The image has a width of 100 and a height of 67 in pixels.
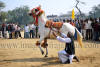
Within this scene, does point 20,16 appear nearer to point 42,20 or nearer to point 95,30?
point 95,30

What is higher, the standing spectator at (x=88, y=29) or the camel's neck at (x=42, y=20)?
the camel's neck at (x=42, y=20)

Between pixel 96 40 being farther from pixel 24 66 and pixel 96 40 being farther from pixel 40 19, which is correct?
Result: pixel 24 66

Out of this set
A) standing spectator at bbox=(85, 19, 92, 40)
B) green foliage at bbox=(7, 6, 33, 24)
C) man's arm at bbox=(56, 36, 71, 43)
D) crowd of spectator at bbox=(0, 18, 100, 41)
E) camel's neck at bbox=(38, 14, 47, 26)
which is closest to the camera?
man's arm at bbox=(56, 36, 71, 43)

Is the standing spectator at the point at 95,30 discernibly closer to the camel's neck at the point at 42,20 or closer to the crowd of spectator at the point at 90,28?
the crowd of spectator at the point at 90,28

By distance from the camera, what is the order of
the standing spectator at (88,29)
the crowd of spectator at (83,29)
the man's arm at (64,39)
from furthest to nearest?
the standing spectator at (88,29)
the crowd of spectator at (83,29)
the man's arm at (64,39)

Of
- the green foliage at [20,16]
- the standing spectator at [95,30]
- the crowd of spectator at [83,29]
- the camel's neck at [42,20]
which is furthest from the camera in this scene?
the green foliage at [20,16]

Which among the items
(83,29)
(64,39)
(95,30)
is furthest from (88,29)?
(64,39)

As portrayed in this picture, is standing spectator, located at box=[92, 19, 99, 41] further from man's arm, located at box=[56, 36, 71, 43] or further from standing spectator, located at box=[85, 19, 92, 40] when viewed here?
man's arm, located at box=[56, 36, 71, 43]

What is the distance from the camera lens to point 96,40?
50.3 ft

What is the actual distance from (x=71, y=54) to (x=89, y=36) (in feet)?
30.7

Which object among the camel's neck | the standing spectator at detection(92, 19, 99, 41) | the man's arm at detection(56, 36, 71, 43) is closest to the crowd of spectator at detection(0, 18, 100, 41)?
the standing spectator at detection(92, 19, 99, 41)

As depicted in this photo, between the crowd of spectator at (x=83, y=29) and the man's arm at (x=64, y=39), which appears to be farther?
the crowd of spectator at (x=83, y=29)

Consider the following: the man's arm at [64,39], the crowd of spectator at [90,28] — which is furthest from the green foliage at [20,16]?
the man's arm at [64,39]

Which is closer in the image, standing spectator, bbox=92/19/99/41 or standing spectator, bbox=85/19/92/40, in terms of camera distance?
standing spectator, bbox=92/19/99/41
